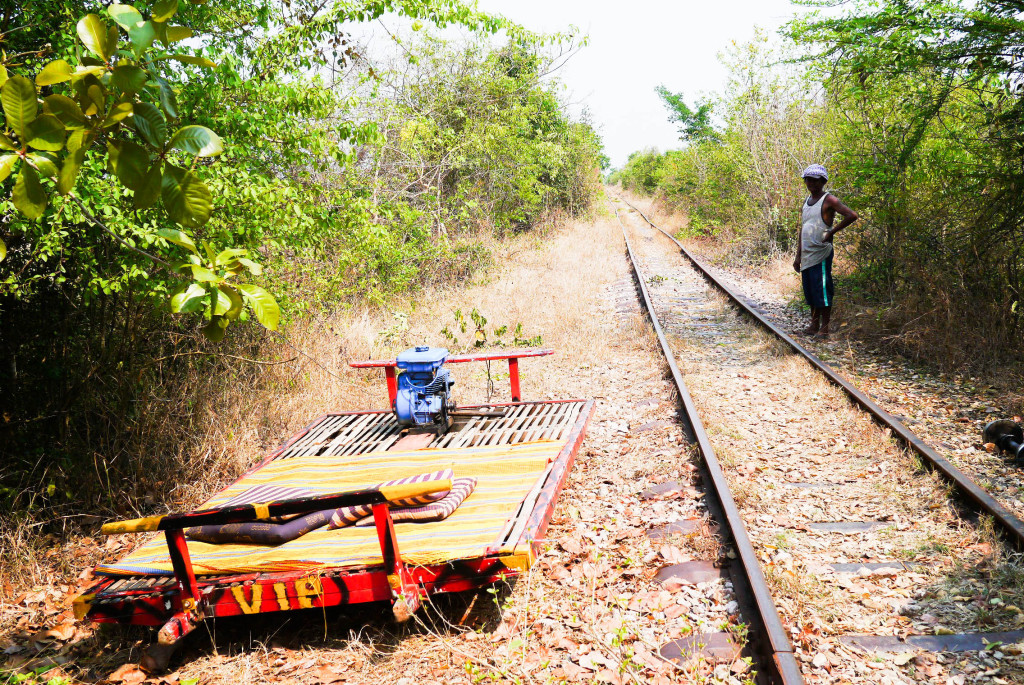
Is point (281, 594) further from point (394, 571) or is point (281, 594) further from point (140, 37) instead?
point (140, 37)

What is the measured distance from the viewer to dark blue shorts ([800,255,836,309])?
957 centimetres

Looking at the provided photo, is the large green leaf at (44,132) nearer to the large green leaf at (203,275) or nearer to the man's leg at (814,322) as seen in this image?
the large green leaf at (203,275)

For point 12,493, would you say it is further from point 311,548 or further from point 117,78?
point 117,78

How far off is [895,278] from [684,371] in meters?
3.58

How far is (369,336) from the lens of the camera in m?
9.52

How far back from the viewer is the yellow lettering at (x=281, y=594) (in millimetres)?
3680

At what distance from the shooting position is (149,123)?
70.9 inches

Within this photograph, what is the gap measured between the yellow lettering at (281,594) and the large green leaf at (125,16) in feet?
9.31

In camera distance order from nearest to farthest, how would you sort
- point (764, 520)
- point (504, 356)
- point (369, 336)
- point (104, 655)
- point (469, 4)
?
1. point (104, 655)
2. point (764, 520)
3. point (504, 356)
4. point (469, 4)
5. point (369, 336)

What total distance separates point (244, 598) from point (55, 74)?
2.78 metres

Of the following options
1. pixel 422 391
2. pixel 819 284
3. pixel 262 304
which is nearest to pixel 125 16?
pixel 262 304

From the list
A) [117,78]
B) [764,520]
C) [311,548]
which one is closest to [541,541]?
[311,548]

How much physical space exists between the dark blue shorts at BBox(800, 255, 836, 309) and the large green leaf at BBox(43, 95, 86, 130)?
9337 millimetres

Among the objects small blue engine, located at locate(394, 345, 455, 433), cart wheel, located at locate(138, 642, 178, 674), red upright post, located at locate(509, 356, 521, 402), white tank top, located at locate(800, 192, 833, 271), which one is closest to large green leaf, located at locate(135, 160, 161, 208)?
cart wheel, located at locate(138, 642, 178, 674)
